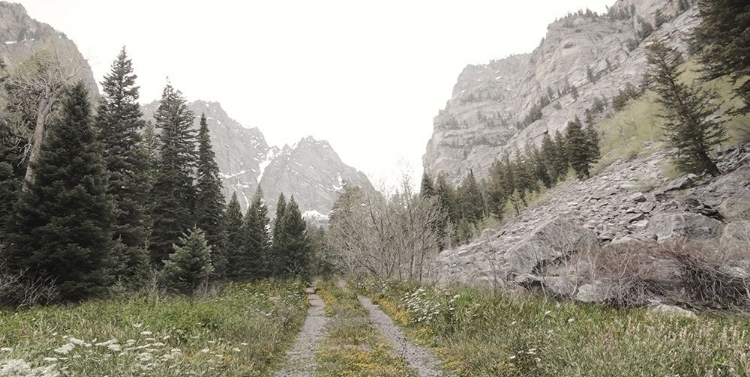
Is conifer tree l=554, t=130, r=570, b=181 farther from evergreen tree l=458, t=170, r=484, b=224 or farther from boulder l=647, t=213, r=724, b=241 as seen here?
boulder l=647, t=213, r=724, b=241

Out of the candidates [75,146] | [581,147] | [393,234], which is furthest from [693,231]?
[581,147]

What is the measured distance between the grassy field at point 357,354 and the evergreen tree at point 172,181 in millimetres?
22233

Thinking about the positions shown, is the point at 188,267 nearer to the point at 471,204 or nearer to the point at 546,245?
the point at 546,245

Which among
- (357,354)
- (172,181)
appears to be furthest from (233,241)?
(357,354)

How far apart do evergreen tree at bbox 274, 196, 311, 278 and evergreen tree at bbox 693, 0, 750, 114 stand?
45.8 meters

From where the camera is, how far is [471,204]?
76.4 metres

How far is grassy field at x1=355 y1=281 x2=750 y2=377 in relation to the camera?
4637 mm

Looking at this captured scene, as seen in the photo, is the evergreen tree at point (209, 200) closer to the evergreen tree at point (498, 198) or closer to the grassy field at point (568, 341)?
the grassy field at point (568, 341)

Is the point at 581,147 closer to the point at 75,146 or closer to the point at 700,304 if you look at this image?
Result: the point at 700,304

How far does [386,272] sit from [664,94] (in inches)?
1032

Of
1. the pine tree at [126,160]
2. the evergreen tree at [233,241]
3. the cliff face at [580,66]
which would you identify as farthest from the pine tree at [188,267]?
the cliff face at [580,66]

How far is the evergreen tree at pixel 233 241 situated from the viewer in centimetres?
4730

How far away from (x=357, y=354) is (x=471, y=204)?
70.5 m

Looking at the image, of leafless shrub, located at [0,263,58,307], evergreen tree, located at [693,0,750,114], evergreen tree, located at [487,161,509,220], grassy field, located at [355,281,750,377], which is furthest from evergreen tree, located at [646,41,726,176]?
evergreen tree, located at [487,161,509,220]
